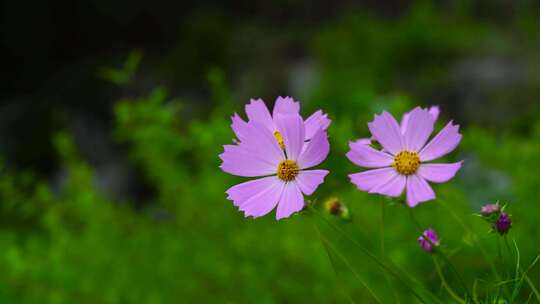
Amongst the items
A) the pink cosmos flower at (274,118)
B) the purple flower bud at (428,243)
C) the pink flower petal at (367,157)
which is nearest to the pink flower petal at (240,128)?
the pink cosmos flower at (274,118)

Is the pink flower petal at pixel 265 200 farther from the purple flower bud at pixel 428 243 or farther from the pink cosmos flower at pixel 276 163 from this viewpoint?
the purple flower bud at pixel 428 243

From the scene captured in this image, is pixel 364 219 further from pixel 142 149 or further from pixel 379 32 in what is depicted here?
pixel 379 32

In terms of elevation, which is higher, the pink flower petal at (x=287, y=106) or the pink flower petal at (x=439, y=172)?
the pink flower petal at (x=287, y=106)

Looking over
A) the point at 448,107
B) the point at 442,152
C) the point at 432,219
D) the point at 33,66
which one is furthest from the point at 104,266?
the point at 33,66

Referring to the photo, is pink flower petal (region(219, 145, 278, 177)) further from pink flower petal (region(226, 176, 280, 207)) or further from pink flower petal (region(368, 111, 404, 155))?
pink flower petal (region(368, 111, 404, 155))

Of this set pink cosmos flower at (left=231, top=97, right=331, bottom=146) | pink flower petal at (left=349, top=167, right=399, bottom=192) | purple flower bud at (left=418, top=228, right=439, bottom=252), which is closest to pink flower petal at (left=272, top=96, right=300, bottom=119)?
pink cosmos flower at (left=231, top=97, right=331, bottom=146)
